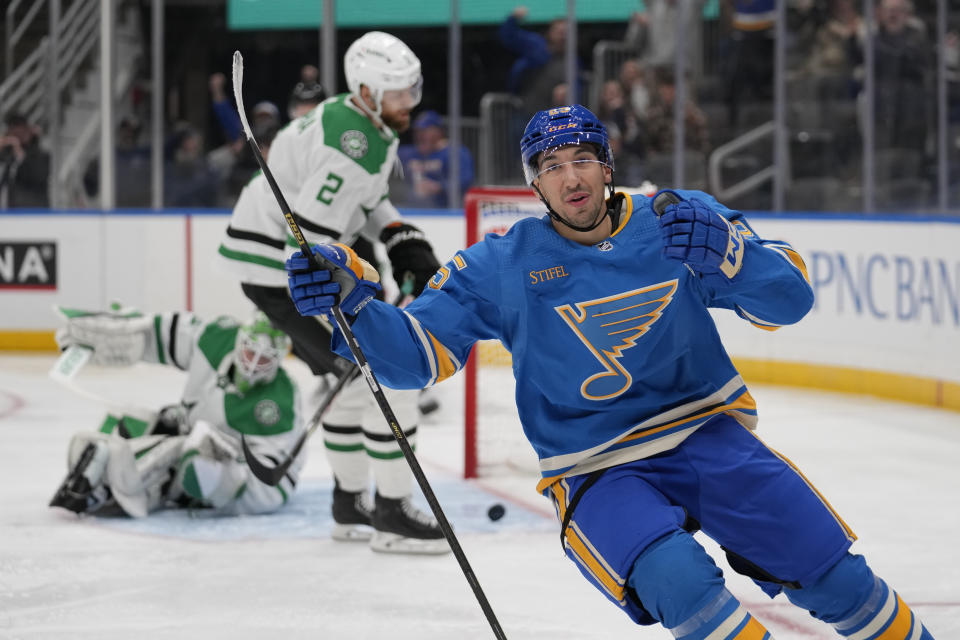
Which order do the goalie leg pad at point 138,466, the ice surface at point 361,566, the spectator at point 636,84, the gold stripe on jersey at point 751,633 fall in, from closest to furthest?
1. the gold stripe on jersey at point 751,633
2. the ice surface at point 361,566
3. the goalie leg pad at point 138,466
4. the spectator at point 636,84

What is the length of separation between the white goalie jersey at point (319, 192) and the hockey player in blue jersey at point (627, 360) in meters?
1.23

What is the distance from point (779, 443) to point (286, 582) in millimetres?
2535

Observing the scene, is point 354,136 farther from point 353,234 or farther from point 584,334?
point 584,334

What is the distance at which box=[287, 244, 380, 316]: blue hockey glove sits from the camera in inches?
76.7

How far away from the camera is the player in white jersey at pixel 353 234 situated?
338 cm

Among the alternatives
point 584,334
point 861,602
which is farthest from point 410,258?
point 861,602

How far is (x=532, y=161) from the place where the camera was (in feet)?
7.00

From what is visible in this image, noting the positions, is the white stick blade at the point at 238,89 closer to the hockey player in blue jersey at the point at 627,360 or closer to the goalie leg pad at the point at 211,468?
the hockey player in blue jersey at the point at 627,360

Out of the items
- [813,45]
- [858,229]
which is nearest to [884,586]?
[858,229]

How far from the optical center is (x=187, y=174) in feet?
26.5

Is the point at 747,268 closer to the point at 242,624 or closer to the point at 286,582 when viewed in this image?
the point at 242,624

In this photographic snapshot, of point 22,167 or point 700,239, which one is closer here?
point 700,239

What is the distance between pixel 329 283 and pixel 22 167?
6.56 meters

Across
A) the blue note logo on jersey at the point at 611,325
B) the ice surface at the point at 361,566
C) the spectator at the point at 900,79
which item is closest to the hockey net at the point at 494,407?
the ice surface at the point at 361,566
